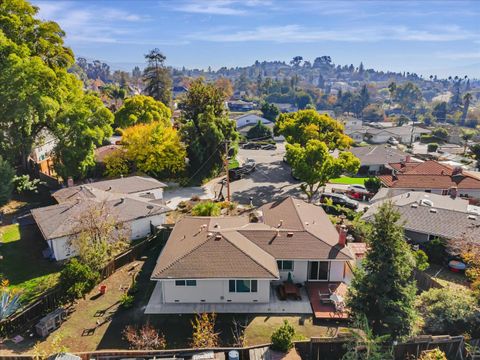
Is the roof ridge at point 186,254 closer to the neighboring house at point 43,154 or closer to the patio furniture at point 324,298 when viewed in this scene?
the patio furniture at point 324,298

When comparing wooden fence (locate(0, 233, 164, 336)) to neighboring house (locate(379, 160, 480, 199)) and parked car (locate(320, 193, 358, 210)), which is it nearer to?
parked car (locate(320, 193, 358, 210))

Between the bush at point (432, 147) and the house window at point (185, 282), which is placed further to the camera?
the bush at point (432, 147)

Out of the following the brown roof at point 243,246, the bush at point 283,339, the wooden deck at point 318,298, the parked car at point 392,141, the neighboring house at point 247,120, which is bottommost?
A: the parked car at point 392,141

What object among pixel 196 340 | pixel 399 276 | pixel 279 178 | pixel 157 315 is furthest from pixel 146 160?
pixel 399 276

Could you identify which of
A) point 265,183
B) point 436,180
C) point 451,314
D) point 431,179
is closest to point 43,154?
point 265,183

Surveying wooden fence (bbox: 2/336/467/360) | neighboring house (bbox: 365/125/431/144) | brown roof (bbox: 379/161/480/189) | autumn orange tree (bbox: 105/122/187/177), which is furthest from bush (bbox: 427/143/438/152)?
wooden fence (bbox: 2/336/467/360)

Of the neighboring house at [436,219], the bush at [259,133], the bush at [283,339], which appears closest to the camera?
the bush at [283,339]

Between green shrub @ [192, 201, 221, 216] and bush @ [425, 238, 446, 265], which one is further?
green shrub @ [192, 201, 221, 216]

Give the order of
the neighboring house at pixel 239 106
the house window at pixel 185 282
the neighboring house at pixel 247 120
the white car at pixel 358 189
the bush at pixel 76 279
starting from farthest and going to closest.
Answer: the neighboring house at pixel 239 106
the neighboring house at pixel 247 120
the white car at pixel 358 189
the bush at pixel 76 279
the house window at pixel 185 282

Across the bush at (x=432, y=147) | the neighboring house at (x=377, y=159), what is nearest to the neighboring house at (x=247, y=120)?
the neighboring house at (x=377, y=159)

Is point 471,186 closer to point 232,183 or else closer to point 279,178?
point 279,178
